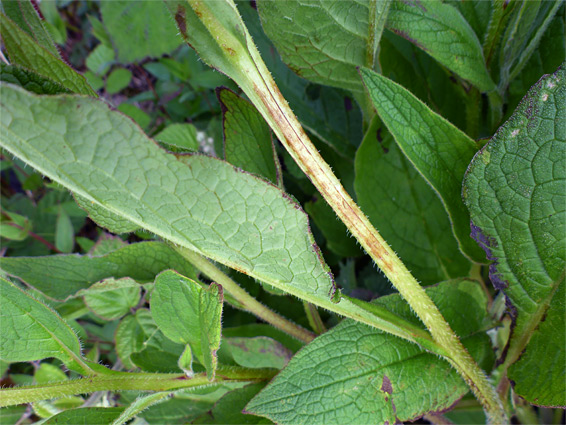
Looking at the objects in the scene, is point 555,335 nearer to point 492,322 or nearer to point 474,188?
point 492,322

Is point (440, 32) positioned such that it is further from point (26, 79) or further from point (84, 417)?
point (84, 417)

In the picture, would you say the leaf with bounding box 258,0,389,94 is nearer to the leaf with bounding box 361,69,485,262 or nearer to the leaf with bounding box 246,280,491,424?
the leaf with bounding box 361,69,485,262

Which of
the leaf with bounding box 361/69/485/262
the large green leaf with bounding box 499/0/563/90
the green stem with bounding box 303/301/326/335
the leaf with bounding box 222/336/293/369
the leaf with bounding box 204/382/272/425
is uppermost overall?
the large green leaf with bounding box 499/0/563/90

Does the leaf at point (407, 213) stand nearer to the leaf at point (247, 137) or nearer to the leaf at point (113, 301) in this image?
the leaf at point (247, 137)

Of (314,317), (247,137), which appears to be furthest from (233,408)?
(247,137)

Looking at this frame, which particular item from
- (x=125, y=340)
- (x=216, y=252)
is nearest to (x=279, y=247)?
(x=216, y=252)

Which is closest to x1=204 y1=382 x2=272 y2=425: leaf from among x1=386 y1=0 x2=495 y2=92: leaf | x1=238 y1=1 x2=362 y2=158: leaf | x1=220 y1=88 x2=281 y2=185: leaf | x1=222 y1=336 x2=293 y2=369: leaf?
x1=222 y1=336 x2=293 y2=369: leaf
